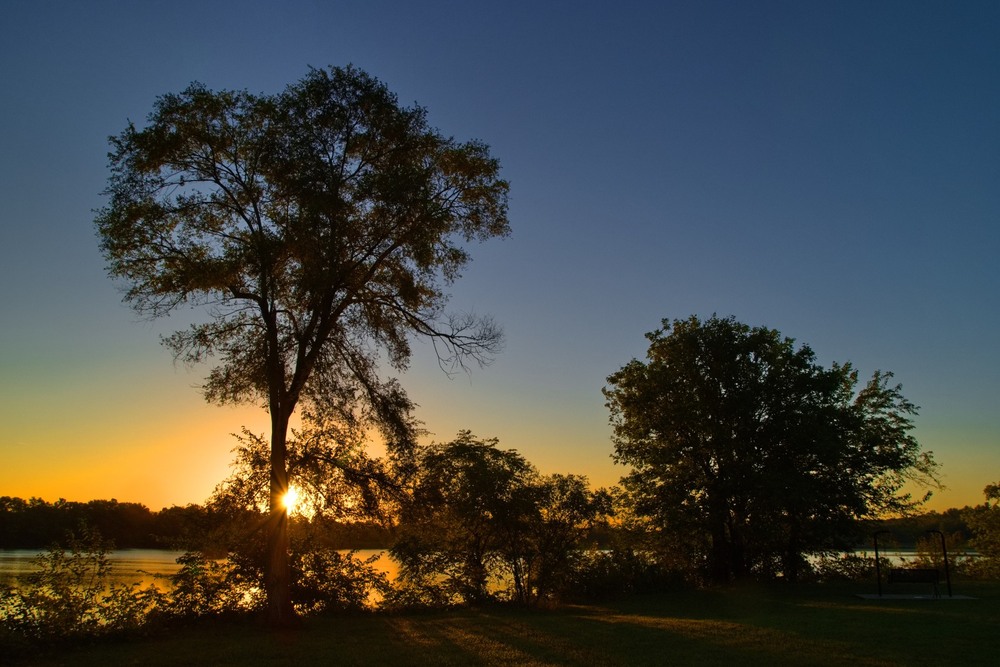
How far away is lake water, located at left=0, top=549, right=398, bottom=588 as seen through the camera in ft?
52.9

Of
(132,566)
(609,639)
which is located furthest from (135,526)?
(609,639)

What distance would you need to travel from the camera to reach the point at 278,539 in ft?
47.4

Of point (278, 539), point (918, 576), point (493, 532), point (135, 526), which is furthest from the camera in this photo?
point (135, 526)

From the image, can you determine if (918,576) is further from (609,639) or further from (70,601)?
(70,601)

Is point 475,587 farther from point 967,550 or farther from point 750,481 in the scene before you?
point 967,550

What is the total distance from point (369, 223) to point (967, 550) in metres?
30.8

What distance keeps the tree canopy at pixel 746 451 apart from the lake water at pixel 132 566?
11069 millimetres

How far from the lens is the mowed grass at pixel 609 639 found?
10.5 metres

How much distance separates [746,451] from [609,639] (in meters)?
14.0

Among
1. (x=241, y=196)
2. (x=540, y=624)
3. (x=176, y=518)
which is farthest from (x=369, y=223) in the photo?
(x=540, y=624)

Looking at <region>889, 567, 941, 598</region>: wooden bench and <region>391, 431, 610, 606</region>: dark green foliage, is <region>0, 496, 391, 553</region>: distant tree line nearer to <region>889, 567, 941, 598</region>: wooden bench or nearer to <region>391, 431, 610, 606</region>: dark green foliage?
<region>391, 431, 610, 606</region>: dark green foliage

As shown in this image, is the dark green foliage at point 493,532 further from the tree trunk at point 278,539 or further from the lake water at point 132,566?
the tree trunk at point 278,539

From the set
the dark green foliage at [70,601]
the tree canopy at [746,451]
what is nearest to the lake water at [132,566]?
the dark green foliage at [70,601]

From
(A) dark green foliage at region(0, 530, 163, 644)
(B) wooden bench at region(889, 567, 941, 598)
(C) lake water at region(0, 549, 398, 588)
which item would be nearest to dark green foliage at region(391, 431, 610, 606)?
(C) lake water at region(0, 549, 398, 588)
